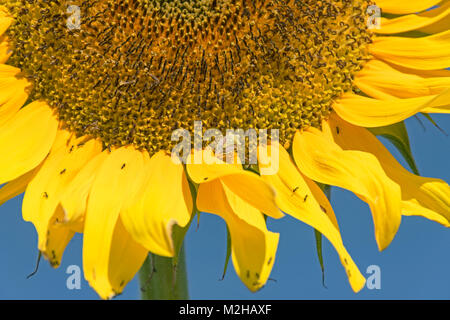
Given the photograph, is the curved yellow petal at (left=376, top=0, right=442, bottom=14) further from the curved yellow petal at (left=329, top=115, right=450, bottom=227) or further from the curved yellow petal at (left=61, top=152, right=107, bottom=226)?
the curved yellow petal at (left=61, top=152, right=107, bottom=226)

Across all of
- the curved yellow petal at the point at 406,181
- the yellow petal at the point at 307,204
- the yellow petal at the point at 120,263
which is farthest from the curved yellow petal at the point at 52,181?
the curved yellow petal at the point at 406,181

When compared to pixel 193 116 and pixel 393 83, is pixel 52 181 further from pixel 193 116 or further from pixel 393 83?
pixel 393 83

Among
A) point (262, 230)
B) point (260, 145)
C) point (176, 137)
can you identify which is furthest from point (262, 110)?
point (262, 230)

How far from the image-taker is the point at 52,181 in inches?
77.2

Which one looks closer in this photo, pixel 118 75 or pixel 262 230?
pixel 262 230

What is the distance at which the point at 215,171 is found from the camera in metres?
1.84

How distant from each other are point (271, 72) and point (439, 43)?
52 cm

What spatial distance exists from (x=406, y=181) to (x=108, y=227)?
786 mm

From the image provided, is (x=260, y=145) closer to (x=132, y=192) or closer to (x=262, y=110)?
(x=262, y=110)

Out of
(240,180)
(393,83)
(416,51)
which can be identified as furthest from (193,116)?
(416,51)

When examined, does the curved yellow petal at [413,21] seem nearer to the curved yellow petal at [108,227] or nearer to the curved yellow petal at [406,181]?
the curved yellow petal at [406,181]

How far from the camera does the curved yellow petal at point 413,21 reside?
2.21 metres

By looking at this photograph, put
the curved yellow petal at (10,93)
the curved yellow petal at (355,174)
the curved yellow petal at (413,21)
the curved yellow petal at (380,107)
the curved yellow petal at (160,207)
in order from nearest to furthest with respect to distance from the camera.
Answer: the curved yellow petal at (160,207) → the curved yellow petal at (355,174) → the curved yellow petal at (380,107) → the curved yellow petal at (10,93) → the curved yellow petal at (413,21)

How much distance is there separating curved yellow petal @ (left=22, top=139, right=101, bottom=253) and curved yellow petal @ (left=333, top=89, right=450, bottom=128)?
25.9 inches
